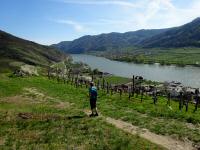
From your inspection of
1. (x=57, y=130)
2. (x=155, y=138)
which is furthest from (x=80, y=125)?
(x=155, y=138)

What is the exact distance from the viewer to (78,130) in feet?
84.8

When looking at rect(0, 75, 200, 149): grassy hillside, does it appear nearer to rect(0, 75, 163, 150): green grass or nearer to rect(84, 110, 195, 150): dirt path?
rect(0, 75, 163, 150): green grass

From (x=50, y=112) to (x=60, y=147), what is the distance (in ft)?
39.0

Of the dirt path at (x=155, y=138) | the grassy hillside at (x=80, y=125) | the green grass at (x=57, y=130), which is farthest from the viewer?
the grassy hillside at (x=80, y=125)

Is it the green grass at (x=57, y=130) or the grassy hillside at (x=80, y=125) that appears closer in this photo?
the green grass at (x=57, y=130)

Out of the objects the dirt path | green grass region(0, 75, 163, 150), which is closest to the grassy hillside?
green grass region(0, 75, 163, 150)

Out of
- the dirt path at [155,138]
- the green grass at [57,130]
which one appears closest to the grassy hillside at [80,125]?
the green grass at [57,130]

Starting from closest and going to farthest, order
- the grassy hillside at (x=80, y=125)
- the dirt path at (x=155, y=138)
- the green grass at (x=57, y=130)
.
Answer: the green grass at (x=57, y=130)
the dirt path at (x=155, y=138)
the grassy hillside at (x=80, y=125)

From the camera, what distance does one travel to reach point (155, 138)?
79.8ft

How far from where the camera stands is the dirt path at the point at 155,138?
22.7 meters

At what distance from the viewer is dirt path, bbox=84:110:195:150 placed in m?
22.7

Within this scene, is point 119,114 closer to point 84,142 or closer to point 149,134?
point 149,134

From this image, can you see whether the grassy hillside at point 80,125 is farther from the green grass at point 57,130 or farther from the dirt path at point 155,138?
the dirt path at point 155,138

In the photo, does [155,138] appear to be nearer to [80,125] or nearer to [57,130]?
[80,125]
